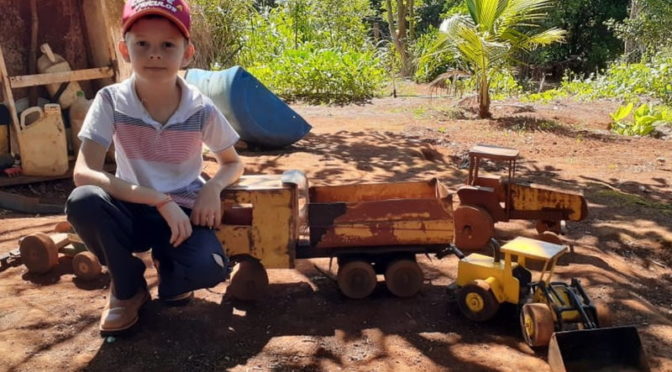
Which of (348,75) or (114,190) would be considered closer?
(114,190)

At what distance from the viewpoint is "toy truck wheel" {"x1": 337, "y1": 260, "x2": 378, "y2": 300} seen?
2.90 m

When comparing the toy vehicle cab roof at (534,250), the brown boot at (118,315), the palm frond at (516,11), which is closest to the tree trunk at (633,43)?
the palm frond at (516,11)

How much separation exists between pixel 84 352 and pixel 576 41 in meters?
17.8

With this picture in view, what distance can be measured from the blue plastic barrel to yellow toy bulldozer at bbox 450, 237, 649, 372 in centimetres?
432

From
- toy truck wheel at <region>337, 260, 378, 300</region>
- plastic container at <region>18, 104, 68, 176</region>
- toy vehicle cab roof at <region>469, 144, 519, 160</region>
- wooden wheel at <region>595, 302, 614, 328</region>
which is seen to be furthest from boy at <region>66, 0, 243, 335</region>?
plastic container at <region>18, 104, 68, 176</region>

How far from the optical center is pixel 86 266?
10.1ft

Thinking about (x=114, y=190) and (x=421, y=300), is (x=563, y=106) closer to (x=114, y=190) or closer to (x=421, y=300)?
(x=421, y=300)

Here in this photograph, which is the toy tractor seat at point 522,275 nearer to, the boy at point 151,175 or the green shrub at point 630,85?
the boy at point 151,175

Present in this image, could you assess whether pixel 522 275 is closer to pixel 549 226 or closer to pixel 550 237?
pixel 550 237

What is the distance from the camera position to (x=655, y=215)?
4.59 meters

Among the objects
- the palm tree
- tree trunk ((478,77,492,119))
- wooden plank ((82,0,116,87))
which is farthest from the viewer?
tree trunk ((478,77,492,119))

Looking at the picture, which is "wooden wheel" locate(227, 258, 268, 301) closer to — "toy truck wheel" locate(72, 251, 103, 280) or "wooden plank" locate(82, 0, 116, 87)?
"toy truck wheel" locate(72, 251, 103, 280)

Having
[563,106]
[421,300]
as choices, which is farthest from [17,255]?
[563,106]

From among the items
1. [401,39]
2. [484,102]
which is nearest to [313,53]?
[484,102]
